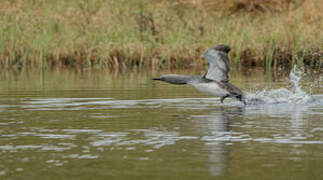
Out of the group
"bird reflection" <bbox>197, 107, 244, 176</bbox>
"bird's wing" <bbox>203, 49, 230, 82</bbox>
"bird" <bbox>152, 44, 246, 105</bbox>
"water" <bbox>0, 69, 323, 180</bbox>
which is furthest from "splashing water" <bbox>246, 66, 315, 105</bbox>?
"bird reflection" <bbox>197, 107, 244, 176</bbox>

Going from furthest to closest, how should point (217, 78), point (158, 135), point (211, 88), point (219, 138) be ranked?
point (217, 78) < point (211, 88) < point (158, 135) < point (219, 138)

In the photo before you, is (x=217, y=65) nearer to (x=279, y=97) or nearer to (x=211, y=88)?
(x=211, y=88)

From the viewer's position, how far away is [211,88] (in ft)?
34.1

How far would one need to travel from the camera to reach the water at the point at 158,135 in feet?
18.4

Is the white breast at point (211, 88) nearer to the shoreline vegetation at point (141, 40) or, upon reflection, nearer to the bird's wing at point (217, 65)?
the bird's wing at point (217, 65)

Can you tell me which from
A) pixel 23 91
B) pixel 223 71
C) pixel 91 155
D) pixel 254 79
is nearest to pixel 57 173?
pixel 91 155

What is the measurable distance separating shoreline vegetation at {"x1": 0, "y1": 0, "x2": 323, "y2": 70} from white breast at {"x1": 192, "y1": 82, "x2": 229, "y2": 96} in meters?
8.07

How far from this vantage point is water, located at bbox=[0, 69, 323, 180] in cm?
560

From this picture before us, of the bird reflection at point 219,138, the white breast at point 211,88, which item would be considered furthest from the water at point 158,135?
the white breast at point 211,88

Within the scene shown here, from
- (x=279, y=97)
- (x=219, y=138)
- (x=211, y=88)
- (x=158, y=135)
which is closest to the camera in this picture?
(x=219, y=138)

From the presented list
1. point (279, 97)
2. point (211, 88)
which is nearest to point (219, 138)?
point (211, 88)

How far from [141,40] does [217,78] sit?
10446 millimetres

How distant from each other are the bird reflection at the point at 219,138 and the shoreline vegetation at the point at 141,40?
918 centimetres

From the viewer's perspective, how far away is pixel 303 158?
19.6 ft
